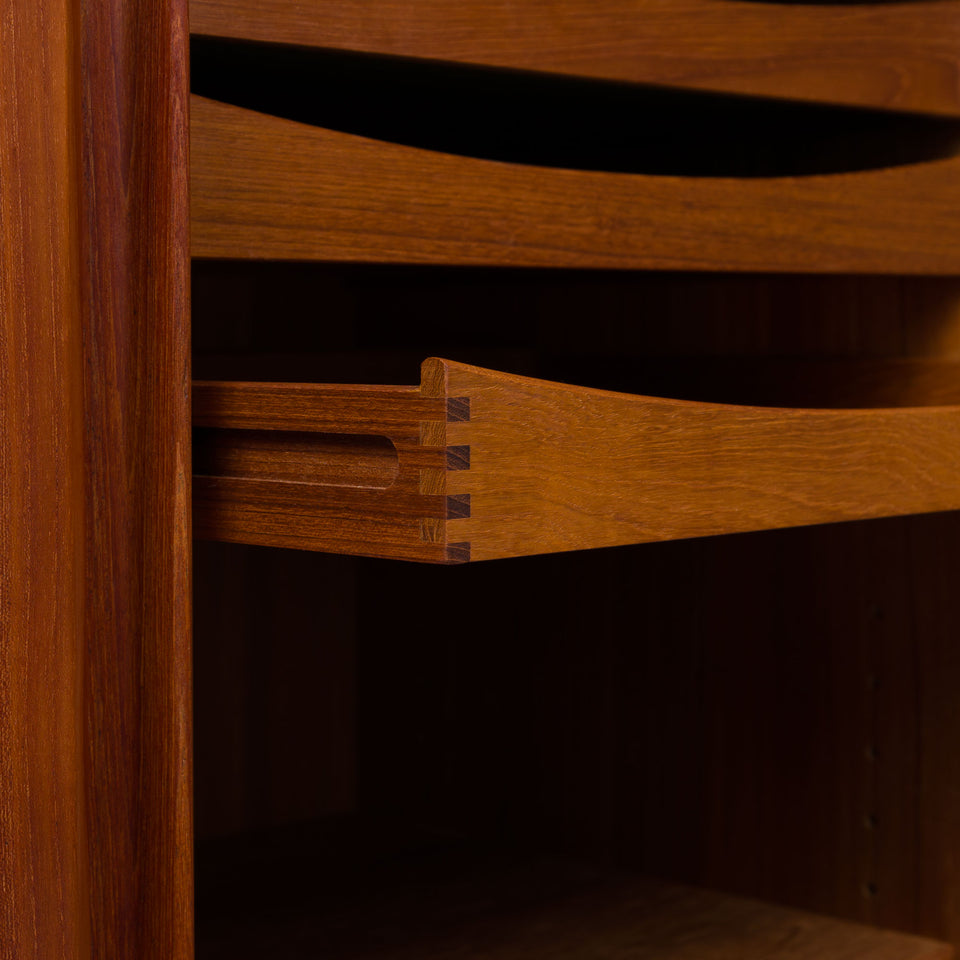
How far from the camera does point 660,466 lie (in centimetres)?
59

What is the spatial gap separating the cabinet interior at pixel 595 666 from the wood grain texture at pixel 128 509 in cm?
35

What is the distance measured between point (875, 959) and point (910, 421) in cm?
35

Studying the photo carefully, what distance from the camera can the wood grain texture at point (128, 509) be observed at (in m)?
0.56

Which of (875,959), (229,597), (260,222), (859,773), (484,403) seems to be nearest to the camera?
(484,403)

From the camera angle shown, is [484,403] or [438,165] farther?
[438,165]

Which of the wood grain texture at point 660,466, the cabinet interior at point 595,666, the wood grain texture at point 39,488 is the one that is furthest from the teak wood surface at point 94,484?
the cabinet interior at point 595,666

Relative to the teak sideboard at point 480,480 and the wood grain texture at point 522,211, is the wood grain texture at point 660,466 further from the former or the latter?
the wood grain texture at point 522,211

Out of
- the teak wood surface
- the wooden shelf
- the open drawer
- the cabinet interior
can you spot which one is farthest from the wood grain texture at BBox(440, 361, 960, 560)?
the wooden shelf

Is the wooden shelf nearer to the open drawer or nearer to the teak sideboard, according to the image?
the teak sideboard

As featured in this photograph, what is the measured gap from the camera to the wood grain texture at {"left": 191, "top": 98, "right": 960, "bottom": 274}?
62cm

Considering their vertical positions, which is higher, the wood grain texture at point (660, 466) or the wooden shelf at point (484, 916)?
the wood grain texture at point (660, 466)

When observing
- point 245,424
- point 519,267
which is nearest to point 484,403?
point 245,424

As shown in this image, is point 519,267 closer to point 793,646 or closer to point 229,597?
point 793,646

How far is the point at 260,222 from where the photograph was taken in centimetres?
62
